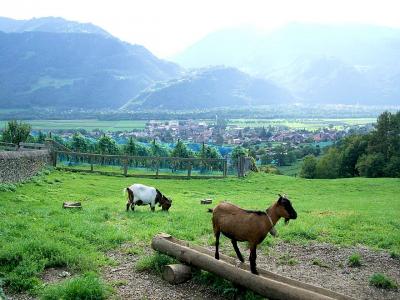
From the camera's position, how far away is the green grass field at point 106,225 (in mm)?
12641

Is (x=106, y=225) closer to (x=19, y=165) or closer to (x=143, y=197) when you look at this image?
(x=143, y=197)

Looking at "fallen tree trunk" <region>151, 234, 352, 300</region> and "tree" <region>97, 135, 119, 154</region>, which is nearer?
"fallen tree trunk" <region>151, 234, 352, 300</region>

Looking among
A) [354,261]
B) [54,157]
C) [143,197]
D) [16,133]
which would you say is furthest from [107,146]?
[354,261]

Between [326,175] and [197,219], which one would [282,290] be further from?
[326,175]

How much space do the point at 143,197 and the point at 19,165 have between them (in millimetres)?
13310

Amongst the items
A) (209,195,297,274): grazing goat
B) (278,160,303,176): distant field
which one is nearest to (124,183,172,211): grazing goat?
(209,195,297,274): grazing goat

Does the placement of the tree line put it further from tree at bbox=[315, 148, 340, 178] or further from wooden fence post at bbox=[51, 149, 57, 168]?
wooden fence post at bbox=[51, 149, 57, 168]

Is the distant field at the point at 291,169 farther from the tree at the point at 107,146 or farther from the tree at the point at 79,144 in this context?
the tree at the point at 79,144

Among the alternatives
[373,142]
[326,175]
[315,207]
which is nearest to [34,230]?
[315,207]

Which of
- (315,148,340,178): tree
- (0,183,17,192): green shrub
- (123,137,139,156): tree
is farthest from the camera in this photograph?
(123,137,139,156): tree

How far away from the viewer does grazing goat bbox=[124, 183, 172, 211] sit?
21719 millimetres

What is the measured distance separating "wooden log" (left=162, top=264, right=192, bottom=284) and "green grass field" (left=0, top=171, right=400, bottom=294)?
219 cm

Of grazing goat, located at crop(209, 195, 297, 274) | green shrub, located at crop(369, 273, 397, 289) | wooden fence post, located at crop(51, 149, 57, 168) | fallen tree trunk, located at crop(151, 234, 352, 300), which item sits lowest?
wooden fence post, located at crop(51, 149, 57, 168)

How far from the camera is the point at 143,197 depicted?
71.9 feet
